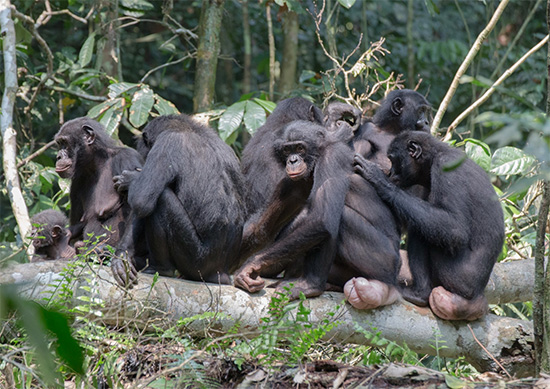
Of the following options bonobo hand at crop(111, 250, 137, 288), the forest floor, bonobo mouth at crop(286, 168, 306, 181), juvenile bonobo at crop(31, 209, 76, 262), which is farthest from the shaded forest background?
bonobo mouth at crop(286, 168, 306, 181)

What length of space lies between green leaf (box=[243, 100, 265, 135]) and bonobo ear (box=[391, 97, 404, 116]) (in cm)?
138

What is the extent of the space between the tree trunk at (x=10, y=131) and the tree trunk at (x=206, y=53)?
2.32 m

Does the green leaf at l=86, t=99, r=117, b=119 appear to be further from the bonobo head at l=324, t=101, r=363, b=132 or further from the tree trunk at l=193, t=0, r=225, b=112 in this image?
the bonobo head at l=324, t=101, r=363, b=132

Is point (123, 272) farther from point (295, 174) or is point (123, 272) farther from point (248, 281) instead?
point (295, 174)

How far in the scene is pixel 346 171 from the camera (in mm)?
5391

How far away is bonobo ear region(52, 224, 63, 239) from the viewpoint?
20.7ft

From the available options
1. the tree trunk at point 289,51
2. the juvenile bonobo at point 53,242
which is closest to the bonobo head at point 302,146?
the juvenile bonobo at point 53,242

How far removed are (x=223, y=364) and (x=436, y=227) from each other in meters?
2.08

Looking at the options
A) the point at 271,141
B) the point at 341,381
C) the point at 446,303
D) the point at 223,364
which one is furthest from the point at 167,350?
the point at 271,141

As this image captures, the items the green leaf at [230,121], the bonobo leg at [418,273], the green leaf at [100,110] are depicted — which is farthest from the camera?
the green leaf at [100,110]

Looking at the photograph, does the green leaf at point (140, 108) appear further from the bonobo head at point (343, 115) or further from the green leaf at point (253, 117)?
the bonobo head at point (343, 115)

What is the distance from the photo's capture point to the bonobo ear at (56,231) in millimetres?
6324

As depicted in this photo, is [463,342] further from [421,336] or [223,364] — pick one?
[223,364]

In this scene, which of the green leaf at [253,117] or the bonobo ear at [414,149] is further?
the green leaf at [253,117]
